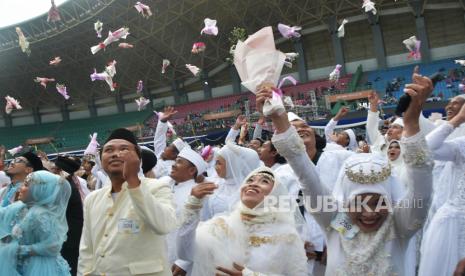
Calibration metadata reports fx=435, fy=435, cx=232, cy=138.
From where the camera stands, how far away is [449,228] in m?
2.71

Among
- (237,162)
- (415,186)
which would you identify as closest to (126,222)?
(415,186)

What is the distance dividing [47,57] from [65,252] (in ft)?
83.1

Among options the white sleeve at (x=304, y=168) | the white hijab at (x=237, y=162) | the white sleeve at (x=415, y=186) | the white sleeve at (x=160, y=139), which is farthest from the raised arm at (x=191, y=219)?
the white sleeve at (x=160, y=139)

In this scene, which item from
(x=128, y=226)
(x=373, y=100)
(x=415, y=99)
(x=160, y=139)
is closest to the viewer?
(x=415, y=99)

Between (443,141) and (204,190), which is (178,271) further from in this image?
(443,141)

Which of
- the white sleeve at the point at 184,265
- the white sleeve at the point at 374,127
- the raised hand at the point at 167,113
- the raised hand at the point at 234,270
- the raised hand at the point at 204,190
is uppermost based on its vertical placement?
the raised hand at the point at 167,113

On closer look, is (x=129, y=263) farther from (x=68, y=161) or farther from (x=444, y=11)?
(x=444, y=11)

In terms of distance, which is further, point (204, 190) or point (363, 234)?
point (204, 190)

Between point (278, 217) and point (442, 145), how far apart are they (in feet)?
3.58

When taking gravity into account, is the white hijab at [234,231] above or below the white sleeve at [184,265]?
above

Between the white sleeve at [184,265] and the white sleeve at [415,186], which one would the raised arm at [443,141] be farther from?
the white sleeve at [184,265]

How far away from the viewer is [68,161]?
4570 millimetres

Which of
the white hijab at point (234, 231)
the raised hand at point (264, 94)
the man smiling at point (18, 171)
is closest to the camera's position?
the raised hand at point (264, 94)

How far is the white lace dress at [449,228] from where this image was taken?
8.70 ft
